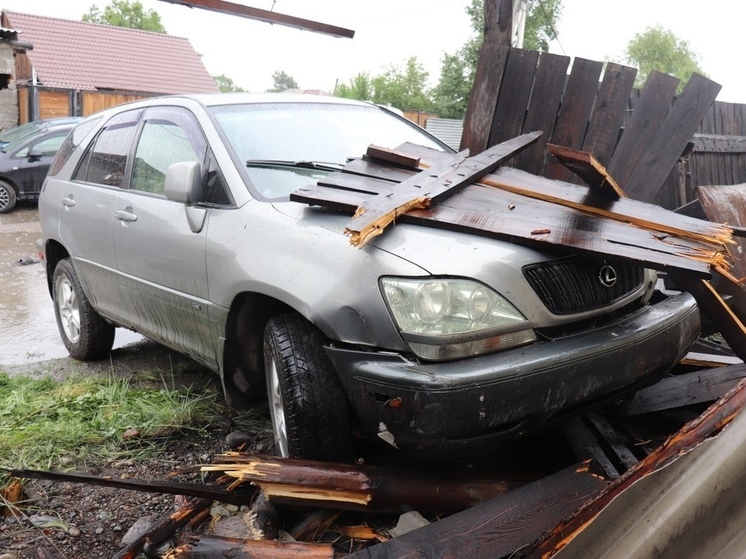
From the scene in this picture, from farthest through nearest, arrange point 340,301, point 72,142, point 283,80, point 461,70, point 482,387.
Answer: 1. point 283,80
2. point 461,70
3. point 72,142
4. point 340,301
5. point 482,387

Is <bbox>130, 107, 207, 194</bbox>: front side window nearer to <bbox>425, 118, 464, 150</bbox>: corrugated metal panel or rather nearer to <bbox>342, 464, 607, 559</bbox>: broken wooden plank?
<bbox>342, 464, 607, 559</bbox>: broken wooden plank

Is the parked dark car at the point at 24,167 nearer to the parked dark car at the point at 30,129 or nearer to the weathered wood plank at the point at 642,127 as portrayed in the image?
the parked dark car at the point at 30,129

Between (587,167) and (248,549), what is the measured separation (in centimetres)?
199

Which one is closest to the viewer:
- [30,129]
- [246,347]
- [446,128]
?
[246,347]

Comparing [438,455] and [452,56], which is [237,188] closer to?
[438,455]

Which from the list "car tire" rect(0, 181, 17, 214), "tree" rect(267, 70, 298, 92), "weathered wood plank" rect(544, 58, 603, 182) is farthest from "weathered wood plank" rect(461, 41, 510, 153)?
"tree" rect(267, 70, 298, 92)

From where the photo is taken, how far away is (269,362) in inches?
123

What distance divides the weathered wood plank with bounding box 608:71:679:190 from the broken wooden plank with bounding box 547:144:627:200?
168cm

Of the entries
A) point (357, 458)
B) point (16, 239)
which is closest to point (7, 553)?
point (357, 458)

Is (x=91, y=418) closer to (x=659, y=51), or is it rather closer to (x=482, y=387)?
(x=482, y=387)

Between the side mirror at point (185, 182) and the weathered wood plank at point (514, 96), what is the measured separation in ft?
6.49

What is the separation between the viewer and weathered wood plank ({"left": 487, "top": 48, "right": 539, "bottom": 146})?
4551 millimetres

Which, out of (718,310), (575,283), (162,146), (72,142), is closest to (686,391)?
(718,310)

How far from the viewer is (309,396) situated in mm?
2791
